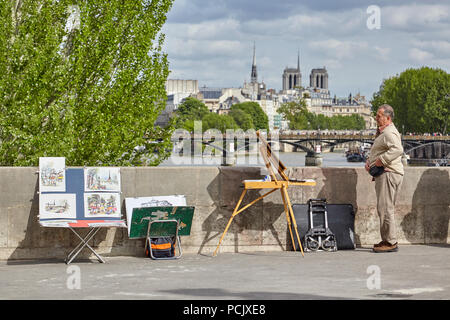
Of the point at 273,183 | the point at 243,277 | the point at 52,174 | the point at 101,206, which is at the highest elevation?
the point at 52,174

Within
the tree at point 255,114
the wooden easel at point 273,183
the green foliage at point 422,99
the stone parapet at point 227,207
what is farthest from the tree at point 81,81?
the tree at point 255,114

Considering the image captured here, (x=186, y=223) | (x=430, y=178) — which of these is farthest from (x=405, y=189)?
(x=186, y=223)

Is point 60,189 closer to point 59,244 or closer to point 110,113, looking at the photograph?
point 59,244

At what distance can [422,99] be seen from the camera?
112 m

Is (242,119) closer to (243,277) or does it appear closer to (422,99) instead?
(422,99)

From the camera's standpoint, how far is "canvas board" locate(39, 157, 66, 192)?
29.5ft

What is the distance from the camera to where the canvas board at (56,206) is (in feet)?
29.2

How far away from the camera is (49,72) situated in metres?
15.1

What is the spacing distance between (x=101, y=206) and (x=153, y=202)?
0.69m

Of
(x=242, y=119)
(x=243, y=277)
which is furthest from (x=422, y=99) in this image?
(x=243, y=277)

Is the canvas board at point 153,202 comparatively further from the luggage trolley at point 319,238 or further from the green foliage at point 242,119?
the green foliage at point 242,119

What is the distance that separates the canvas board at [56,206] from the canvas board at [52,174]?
0.08 meters

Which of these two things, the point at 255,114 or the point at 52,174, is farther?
the point at 255,114

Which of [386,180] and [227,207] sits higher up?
[386,180]
